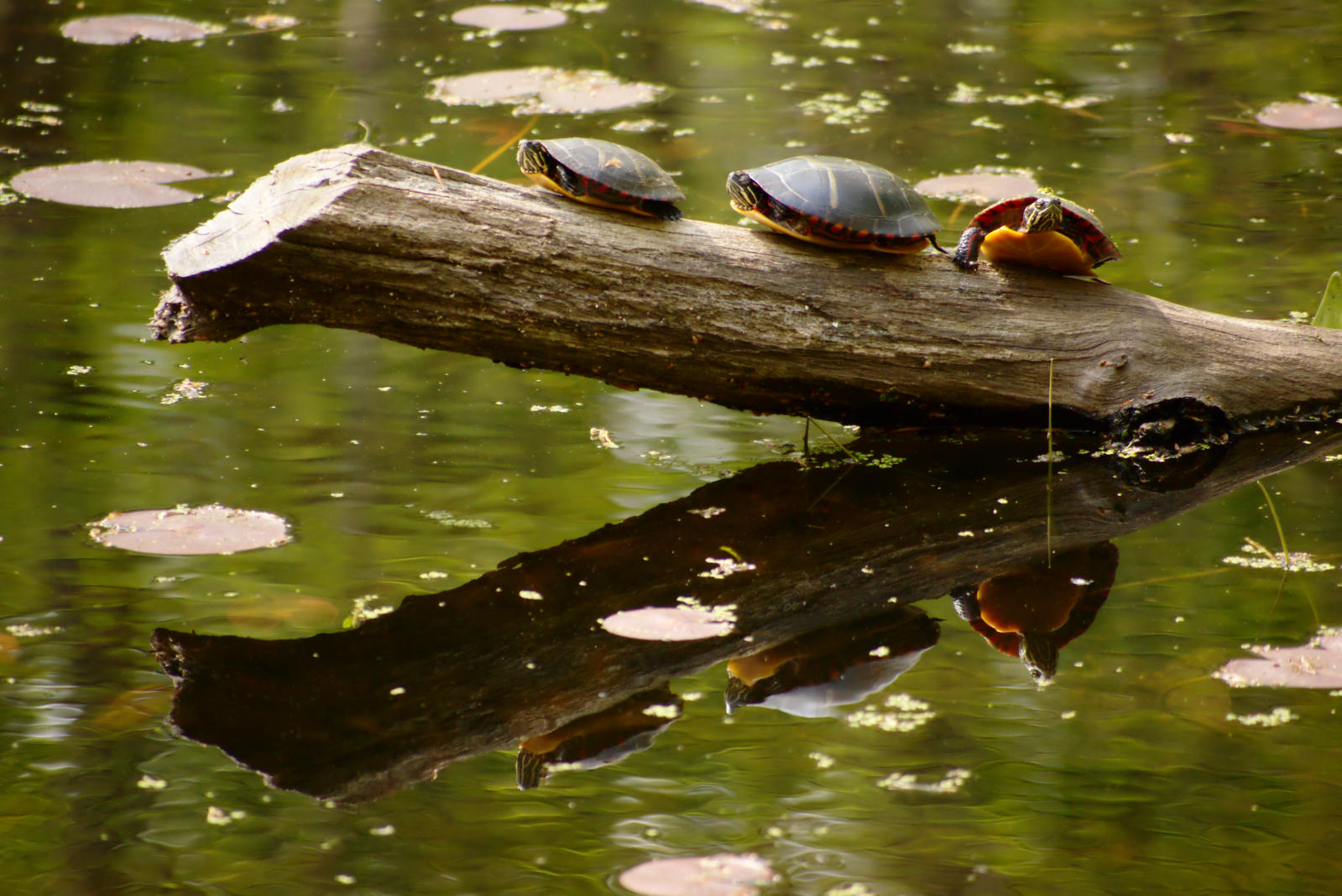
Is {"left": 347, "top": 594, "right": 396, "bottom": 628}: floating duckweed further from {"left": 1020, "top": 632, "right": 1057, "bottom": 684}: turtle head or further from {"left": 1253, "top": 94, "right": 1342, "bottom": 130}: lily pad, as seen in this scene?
{"left": 1253, "top": 94, "right": 1342, "bottom": 130}: lily pad

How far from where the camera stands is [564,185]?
230cm

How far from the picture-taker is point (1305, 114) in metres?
4.66

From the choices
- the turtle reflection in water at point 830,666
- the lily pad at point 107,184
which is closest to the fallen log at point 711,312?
the turtle reflection in water at point 830,666

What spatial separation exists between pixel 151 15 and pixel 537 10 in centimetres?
187

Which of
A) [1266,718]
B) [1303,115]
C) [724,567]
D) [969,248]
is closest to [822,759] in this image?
[724,567]

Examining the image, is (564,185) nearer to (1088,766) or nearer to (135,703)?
(135,703)

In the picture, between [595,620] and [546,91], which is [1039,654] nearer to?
[595,620]

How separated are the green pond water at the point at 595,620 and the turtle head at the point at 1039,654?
0.9 inches

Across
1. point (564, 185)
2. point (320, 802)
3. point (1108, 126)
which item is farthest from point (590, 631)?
point (1108, 126)

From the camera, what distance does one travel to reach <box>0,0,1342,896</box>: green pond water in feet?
4.83

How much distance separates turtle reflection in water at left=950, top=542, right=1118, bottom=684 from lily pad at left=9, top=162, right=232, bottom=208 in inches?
118

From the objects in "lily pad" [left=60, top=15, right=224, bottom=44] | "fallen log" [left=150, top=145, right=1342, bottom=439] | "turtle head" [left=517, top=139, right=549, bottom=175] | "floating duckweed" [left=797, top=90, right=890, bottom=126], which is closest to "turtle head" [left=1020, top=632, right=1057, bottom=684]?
"fallen log" [left=150, top=145, right=1342, bottom=439]

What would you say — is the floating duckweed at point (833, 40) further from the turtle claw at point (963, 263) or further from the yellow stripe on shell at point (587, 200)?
the yellow stripe on shell at point (587, 200)

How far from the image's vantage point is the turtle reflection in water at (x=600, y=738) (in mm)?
1600
